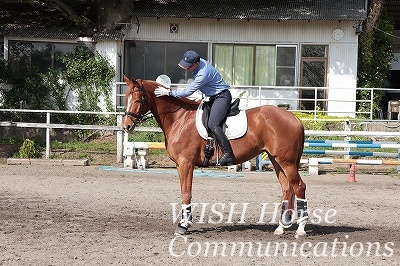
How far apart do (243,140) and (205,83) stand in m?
1.09

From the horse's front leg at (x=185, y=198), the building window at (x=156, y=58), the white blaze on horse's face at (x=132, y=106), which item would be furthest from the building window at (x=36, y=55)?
the horse's front leg at (x=185, y=198)

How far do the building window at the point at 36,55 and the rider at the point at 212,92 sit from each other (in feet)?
55.7

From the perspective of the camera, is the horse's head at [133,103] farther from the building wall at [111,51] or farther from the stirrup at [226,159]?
the building wall at [111,51]

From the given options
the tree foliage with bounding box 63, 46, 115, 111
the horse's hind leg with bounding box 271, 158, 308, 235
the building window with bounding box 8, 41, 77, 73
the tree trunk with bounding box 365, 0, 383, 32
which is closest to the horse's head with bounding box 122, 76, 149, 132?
the horse's hind leg with bounding box 271, 158, 308, 235

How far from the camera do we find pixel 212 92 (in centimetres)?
1048

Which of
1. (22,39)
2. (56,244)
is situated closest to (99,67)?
(22,39)

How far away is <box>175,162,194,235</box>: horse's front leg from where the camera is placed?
9.95m

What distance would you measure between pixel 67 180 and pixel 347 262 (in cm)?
941

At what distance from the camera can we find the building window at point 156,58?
2755 centimetres

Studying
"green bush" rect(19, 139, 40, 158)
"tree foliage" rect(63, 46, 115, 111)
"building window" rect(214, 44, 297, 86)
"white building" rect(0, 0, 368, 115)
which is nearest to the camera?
"green bush" rect(19, 139, 40, 158)

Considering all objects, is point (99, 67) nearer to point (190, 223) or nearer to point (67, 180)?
point (67, 180)

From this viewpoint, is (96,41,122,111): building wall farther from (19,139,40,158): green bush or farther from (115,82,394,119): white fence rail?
(19,139,40,158): green bush

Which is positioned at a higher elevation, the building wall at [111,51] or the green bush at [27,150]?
the building wall at [111,51]

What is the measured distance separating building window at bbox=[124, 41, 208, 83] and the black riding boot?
17.5 metres
